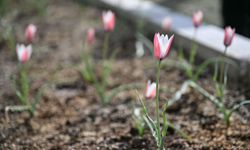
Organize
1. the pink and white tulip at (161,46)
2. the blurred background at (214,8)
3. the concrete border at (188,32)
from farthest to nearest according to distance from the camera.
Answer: the blurred background at (214,8) < the concrete border at (188,32) < the pink and white tulip at (161,46)

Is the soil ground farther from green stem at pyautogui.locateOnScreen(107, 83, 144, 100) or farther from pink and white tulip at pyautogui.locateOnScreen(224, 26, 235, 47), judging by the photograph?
pink and white tulip at pyautogui.locateOnScreen(224, 26, 235, 47)

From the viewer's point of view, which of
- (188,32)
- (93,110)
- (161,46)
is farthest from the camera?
(188,32)

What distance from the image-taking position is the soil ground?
194cm

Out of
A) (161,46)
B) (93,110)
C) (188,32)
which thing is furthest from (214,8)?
(161,46)

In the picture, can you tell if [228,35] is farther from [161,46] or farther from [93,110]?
[93,110]

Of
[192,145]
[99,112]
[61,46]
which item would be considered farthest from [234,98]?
[61,46]

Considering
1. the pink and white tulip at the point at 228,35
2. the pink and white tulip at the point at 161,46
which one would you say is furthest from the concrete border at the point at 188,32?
the pink and white tulip at the point at 161,46

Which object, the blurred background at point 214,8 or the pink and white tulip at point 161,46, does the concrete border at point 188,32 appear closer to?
the blurred background at point 214,8

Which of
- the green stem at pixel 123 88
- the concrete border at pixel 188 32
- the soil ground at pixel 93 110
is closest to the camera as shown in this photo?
the soil ground at pixel 93 110

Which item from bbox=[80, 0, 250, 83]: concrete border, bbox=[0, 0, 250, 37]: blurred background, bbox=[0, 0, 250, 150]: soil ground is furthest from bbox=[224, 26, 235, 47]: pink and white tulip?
bbox=[0, 0, 250, 37]: blurred background

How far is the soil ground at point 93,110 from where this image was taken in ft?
6.37

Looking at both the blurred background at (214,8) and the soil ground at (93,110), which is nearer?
the soil ground at (93,110)

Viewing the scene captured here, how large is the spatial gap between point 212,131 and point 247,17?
4.06ft

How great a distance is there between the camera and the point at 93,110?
236 cm
